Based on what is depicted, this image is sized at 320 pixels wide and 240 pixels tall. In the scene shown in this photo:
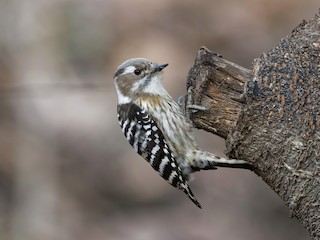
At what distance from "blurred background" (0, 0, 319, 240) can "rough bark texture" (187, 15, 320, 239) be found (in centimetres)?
448

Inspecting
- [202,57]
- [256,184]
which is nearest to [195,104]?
[202,57]

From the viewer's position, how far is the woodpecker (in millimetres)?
5180

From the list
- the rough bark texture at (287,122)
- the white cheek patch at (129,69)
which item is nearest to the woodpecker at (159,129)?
the white cheek patch at (129,69)

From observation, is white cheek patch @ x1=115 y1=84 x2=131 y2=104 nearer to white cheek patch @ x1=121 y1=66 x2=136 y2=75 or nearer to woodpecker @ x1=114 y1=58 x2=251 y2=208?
woodpecker @ x1=114 y1=58 x2=251 y2=208

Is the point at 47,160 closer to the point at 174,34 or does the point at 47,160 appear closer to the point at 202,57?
the point at 174,34

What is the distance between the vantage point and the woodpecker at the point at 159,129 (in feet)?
17.0

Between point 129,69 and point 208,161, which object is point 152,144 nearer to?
point 208,161

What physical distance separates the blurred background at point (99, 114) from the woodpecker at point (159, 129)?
3.28 m

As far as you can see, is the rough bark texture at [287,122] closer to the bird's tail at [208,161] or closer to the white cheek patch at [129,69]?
the bird's tail at [208,161]

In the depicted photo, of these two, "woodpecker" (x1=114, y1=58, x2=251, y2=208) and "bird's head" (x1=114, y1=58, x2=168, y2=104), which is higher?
"bird's head" (x1=114, y1=58, x2=168, y2=104)

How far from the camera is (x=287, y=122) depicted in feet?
12.8

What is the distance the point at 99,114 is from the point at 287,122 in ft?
19.6

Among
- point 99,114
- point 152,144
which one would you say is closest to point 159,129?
point 152,144

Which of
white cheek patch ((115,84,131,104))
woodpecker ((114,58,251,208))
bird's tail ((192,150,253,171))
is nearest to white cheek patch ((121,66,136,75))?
woodpecker ((114,58,251,208))
